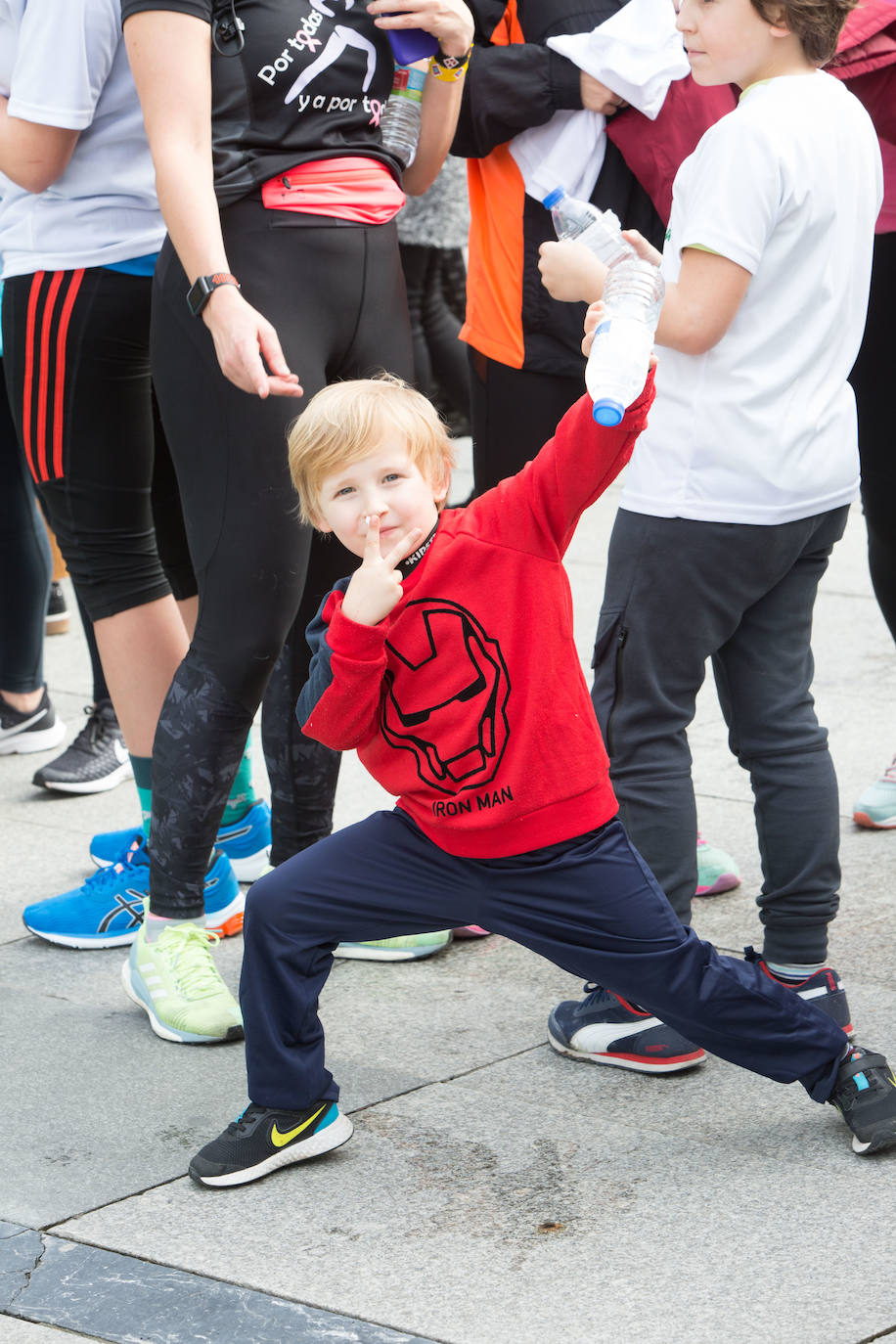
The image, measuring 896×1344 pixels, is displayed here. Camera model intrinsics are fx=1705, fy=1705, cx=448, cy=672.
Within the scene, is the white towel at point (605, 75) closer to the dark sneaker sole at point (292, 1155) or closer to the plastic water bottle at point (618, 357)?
the plastic water bottle at point (618, 357)

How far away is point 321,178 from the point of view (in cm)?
292

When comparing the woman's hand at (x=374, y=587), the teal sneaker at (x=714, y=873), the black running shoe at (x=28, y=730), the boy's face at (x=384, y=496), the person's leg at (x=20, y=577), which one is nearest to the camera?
the woman's hand at (x=374, y=587)

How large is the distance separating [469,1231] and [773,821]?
90cm

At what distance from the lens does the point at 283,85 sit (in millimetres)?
2840

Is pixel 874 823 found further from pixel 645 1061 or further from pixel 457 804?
pixel 457 804

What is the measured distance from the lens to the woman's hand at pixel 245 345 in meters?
2.63

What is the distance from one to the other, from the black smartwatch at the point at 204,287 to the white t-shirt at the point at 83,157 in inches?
22.9

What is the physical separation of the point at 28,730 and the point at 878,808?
7.80 ft

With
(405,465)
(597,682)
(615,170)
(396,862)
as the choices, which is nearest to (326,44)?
(615,170)

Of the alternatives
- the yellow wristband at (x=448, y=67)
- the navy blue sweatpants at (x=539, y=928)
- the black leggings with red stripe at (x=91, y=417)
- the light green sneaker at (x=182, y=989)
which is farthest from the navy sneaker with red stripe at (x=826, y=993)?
the yellow wristband at (x=448, y=67)

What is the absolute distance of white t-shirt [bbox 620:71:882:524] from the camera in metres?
2.55

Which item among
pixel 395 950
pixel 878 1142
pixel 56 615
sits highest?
pixel 878 1142

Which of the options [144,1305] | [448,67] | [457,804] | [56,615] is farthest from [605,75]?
[56,615]

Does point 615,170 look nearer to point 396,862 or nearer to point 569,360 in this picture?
point 569,360
